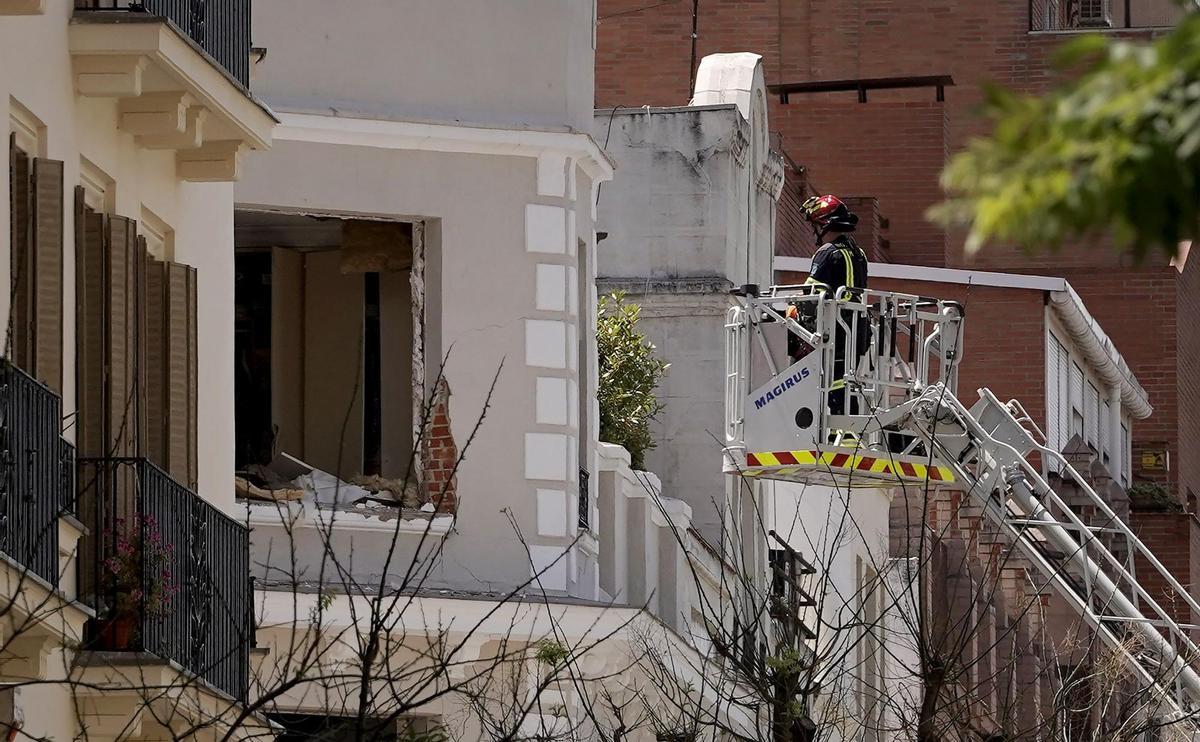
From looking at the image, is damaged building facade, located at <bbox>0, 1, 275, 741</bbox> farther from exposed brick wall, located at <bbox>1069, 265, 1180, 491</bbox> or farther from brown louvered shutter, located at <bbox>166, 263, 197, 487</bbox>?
exposed brick wall, located at <bbox>1069, 265, 1180, 491</bbox>

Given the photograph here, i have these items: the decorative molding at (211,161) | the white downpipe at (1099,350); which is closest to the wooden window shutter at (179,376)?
the decorative molding at (211,161)

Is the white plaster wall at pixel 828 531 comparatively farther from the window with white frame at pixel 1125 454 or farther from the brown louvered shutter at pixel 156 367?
the window with white frame at pixel 1125 454

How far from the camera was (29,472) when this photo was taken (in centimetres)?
1085

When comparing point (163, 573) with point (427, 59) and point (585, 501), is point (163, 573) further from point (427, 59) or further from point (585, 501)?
point (585, 501)

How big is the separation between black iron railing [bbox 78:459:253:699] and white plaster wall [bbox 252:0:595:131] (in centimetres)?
595

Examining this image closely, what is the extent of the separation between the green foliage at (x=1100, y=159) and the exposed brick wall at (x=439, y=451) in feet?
50.7

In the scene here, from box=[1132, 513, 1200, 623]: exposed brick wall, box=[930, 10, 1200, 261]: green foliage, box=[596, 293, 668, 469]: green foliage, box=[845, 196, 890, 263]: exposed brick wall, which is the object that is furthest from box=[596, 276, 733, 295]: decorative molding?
box=[930, 10, 1200, 261]: green foliage

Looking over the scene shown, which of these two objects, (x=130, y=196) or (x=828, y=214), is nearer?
(x=130, y=196)

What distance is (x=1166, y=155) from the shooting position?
3.84 metres

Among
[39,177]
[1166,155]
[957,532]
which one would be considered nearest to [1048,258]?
[957,532]

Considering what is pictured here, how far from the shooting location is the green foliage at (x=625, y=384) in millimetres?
23609

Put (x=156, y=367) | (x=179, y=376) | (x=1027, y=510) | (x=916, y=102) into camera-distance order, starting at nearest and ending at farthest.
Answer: (x=156, y=367), (x=179, y=376), (x=1027, y=510), (x=916, y=102)

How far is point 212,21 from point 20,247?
6.95 feet

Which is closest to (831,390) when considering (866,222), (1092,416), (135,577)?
(135,577)
